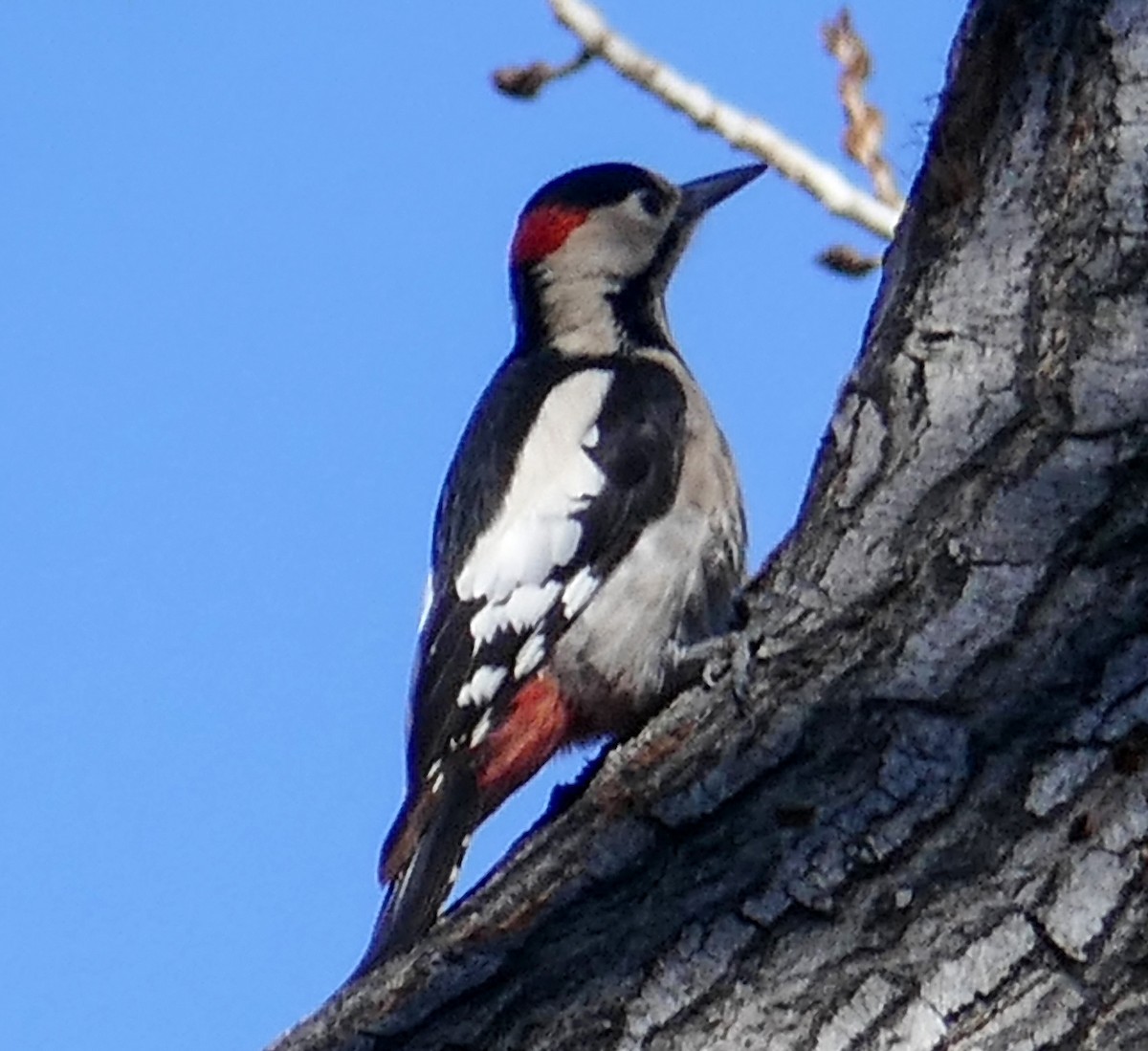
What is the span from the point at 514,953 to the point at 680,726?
0.35 metres

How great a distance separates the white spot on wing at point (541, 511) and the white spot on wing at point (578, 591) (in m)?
0.04

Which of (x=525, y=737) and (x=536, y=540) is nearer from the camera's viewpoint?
(x=525, y=737)

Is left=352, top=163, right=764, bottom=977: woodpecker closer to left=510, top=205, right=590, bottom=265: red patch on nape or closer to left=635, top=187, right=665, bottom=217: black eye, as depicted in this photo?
left=510, top=205, right=590, bottom=265: red patch on nape

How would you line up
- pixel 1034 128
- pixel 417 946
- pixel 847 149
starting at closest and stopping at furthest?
pixel 417 946
pixel 1034 128
pixel 847 149

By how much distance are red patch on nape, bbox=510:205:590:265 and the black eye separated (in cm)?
13

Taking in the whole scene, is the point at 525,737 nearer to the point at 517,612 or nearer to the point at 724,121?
the point at 517,612

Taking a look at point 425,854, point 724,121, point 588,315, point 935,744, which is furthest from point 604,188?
point 935,744

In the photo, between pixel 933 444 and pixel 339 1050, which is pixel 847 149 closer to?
pixel 933 444

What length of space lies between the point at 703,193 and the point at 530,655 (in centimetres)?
153

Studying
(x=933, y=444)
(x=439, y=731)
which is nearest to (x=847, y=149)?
(x=439, y=731)

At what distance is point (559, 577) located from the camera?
3.79m

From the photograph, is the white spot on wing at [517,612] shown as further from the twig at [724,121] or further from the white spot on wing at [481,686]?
the twig at [724,121]

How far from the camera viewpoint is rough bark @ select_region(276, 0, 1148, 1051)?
1731 millimetres

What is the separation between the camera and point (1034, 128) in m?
2.43
